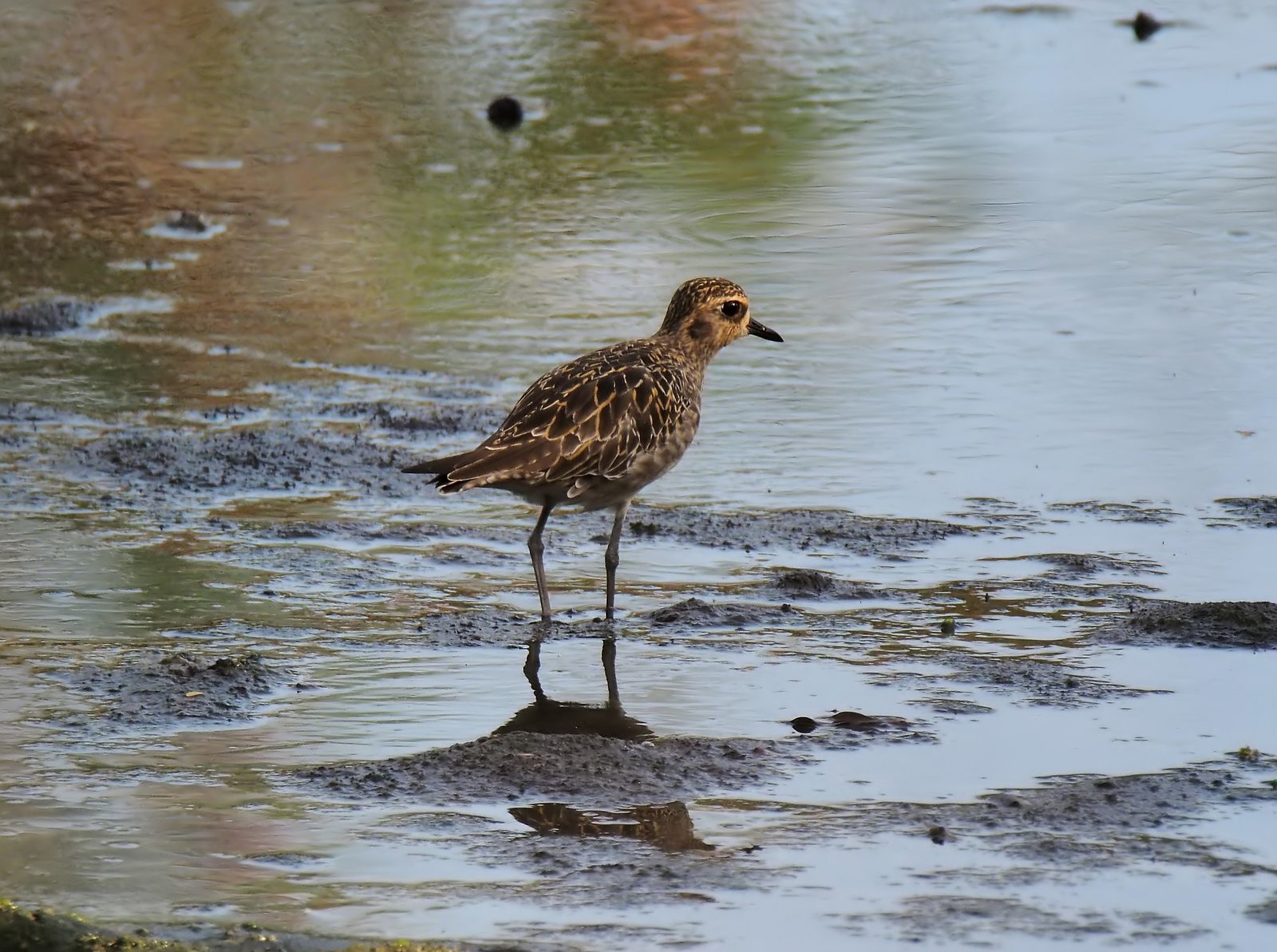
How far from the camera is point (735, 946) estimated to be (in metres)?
5.21

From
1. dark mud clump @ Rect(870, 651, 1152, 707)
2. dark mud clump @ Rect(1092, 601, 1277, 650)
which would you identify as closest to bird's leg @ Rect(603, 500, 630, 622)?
dark mud clump @ Rect(870, 651, 1152, 707)

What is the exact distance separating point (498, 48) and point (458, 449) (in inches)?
393

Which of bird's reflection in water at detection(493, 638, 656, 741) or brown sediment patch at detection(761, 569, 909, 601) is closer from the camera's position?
bird's reflection in water at detection(493, 638, 656, 741)

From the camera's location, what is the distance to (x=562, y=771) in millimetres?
6477

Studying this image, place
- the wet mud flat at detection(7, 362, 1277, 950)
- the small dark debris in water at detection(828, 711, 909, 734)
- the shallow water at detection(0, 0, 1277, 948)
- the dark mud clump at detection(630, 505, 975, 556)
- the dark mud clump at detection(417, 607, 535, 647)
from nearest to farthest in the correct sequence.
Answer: the wet mud flat at detection(7, 362, 1277, 950)
the shallow water at detection(0, 0, 1277, 948)
the small dark debris in water at detection(828, 711, 909, 734)
the dark mud clump at detection(417, 607, 535, 647)
the dark mud clump at detection(630, 505, 975, 556)

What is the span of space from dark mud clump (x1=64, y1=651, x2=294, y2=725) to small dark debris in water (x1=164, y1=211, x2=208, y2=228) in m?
7.41

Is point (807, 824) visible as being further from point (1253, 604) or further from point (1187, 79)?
point (1187, 79)

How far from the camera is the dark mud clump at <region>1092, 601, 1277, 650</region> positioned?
773cm

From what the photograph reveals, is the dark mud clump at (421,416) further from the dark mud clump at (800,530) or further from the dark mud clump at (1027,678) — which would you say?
the dark mud clump at (1027,678)

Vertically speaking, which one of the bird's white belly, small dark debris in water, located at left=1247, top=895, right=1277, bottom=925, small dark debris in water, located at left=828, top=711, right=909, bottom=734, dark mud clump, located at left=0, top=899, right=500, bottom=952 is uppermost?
the bird's white belly

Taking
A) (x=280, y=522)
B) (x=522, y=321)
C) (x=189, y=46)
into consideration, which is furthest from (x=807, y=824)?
(x=189, y=46)

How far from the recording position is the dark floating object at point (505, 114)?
17031 mm

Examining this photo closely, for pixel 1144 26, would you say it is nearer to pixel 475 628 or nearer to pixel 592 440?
pixel 592 440

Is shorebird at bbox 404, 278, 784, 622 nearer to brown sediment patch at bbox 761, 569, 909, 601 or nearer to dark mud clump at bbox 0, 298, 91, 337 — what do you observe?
brown sediment patch at bbox 761, 569, 909, 601
